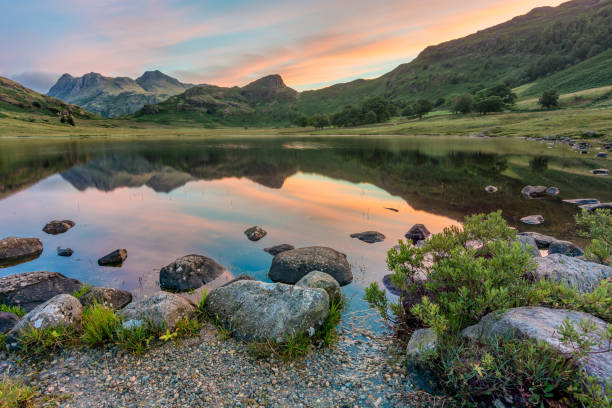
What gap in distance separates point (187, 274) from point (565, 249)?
1777 cm

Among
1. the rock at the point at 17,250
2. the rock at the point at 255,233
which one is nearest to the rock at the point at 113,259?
the rock at the point at 17,250

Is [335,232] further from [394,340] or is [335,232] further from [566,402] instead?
[566,402]

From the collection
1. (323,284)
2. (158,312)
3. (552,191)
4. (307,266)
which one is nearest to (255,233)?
(307,266)

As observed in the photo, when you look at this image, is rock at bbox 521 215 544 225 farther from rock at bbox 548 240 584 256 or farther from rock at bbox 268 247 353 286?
rock at bbox 268 247 353 286

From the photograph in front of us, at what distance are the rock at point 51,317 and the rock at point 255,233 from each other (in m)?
9.81

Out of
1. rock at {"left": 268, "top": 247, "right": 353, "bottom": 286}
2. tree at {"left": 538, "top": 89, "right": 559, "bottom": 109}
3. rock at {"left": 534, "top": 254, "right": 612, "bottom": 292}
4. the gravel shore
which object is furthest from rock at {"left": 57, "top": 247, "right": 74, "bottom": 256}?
tree at {"left": 538, "top": 89, "right": 559, "bottom": 109}

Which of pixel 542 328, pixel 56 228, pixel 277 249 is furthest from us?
pixel 56 228

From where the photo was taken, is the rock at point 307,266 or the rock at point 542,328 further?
the rock at point 307,266

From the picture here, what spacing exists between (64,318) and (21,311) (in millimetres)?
3103

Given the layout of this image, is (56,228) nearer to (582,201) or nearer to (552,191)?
(582,201)

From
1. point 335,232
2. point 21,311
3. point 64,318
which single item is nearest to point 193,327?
point 64,318

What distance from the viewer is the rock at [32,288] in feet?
34.6

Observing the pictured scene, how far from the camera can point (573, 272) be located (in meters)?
8.30

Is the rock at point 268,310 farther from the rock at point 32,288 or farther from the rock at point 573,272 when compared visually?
the rock at point 32,288
